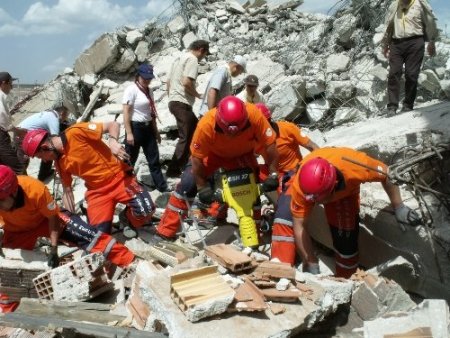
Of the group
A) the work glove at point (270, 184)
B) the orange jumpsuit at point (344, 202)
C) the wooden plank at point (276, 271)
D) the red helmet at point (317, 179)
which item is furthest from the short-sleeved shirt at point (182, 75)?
the wooden plank at point (276, 271)

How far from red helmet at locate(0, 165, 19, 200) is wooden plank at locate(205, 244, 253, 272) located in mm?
1733

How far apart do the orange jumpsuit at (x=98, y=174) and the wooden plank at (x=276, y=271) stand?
2012mm

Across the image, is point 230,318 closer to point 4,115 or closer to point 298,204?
point 298,204

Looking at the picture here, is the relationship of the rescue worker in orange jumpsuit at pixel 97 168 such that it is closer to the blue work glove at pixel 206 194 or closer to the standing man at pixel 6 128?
the blue work glove at pixel 206 194

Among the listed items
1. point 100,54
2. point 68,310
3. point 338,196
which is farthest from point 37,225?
point 100,54

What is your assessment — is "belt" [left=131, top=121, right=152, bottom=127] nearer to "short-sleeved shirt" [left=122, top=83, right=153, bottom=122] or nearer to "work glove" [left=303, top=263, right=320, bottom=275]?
"short-sleeved shirt" [left=122, top=83, right=153, bottom=122]

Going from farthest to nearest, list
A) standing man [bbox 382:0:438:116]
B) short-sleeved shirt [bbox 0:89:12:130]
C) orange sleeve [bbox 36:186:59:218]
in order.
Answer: short-sleeved shirt [bbox 0:89:12:130]
standing man [bbox 382:0:438:116]
orange sleeve [bbox 36:186:59:218]

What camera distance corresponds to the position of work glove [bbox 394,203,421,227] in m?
4.01

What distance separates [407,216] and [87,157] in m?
3.04

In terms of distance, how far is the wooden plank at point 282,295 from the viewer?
10.3 feet

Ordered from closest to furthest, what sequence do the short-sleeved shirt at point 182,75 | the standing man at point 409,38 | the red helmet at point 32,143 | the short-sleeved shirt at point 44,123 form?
1. the red helmet at point 32,143
2. the standing man at point 409,38
3. the short-sleeved shirt at point 182,75
4. the short-sleeved shirt at point 44,123

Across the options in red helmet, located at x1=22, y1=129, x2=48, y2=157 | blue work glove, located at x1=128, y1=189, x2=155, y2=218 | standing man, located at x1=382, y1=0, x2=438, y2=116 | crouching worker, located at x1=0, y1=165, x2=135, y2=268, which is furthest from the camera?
standing man, located at x1=382, y1=0, x2=438, y2=116

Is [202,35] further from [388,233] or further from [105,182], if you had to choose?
[388,233]

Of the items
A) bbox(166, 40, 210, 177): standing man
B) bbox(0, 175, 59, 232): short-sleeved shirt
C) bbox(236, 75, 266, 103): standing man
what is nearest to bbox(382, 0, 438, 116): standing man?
bbox(236, 75, 266, 103): standing man
